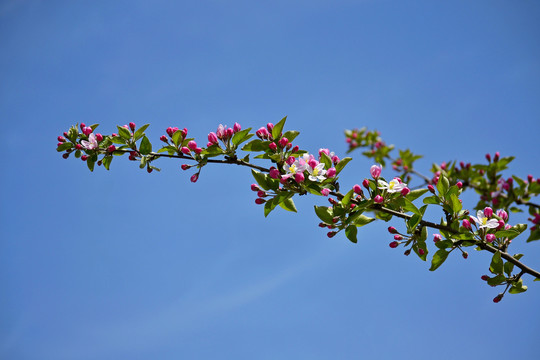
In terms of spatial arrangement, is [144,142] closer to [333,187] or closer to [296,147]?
[296,147]

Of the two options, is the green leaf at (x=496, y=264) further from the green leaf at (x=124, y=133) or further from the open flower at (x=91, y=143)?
the open flower at (x=91, y=143)

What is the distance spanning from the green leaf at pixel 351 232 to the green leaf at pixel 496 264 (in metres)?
0.96

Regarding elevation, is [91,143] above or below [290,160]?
above

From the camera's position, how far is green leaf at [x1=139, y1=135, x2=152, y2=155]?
9.98 feet

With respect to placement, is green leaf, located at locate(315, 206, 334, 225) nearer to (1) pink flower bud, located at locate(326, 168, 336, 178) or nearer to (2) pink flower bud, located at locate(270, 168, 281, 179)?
(1) pink flower bud, located at locate(326, 168, 336, 178)

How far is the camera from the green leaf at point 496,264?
8.81 feet

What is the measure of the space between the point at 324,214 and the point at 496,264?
4.20 feet

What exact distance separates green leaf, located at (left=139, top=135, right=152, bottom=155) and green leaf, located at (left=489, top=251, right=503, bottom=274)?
2619mm

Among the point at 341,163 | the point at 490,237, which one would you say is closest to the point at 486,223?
the point at 490,237

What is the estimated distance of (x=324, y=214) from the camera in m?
2.63

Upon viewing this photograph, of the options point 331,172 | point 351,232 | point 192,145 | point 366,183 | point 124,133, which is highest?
point 124,133

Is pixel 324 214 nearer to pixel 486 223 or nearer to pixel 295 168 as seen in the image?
pixel 295 168

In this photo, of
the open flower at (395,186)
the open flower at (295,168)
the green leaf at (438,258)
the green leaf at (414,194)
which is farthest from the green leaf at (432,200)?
the open flower at (295,168)

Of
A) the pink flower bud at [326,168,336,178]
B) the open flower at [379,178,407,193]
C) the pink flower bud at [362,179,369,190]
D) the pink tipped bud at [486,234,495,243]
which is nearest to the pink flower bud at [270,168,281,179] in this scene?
the pink flower bud at [326,168,336,178]
